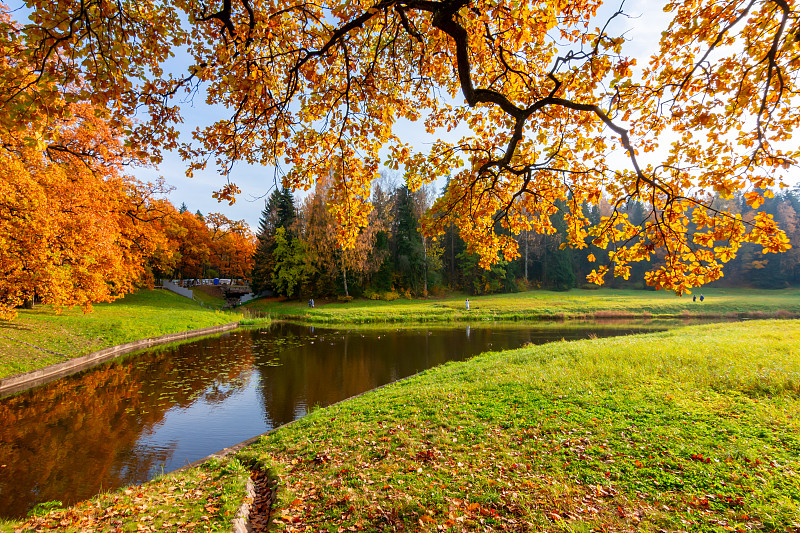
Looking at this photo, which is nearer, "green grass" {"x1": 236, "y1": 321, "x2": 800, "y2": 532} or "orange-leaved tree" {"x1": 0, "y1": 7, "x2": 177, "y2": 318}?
"green grass" {"x1": 236, "y1": 321, "x2": 800, "y2": 532}

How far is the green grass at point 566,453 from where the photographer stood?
152 inches

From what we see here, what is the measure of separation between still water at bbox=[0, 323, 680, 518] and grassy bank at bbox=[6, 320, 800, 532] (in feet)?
8.06

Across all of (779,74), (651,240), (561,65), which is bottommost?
(651,240)

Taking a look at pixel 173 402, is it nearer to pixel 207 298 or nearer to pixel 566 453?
pixel 566 453

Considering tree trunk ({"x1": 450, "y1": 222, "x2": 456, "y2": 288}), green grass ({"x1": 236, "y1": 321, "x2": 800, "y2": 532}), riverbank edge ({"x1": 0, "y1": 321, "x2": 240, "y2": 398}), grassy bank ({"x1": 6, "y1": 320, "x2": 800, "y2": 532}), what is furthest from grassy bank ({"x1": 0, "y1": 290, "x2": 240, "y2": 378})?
tree trunk ({"x1": 450, "y1": 222, "x2": 456, "y2": 288})

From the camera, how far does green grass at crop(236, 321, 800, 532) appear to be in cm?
387

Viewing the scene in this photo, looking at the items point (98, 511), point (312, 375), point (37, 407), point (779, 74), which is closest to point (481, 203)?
point (779, 74)

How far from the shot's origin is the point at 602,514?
3797 mm

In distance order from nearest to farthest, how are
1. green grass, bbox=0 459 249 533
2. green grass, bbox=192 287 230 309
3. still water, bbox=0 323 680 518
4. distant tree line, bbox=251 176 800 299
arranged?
1. green grass, bbox=0 459 249 533
2. still water, bbox=0 323 680 518
3. distant tree line, bbox=251 176 800 299
4. green grass, bbox=192 287 230 309

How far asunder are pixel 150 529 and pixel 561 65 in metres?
8.44

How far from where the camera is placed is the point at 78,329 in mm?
18938

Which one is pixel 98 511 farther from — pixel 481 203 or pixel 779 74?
pixel 779 74

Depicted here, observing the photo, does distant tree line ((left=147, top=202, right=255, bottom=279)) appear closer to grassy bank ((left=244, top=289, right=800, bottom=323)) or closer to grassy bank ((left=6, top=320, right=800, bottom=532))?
grassy bank ((left=244, top=289, right=800, bottom=323))

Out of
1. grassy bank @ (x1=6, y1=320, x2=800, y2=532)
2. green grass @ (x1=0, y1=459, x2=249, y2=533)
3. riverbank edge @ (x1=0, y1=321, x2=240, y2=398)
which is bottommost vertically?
riverbank edge @ (x1=0, y1=321, x2=240, y2=398)
